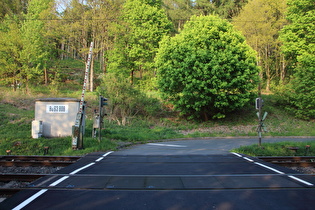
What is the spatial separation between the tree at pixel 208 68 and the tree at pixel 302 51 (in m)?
6.59

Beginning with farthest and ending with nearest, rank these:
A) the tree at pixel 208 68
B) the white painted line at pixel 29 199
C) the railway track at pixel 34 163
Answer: the tree at pixel 208 68 < the railway track at pixel 34 163 < the white painted line at pixel 29 199

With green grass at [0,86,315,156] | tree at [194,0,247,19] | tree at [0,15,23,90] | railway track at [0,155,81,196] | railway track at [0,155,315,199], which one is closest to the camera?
railway track at [0,155,81,196]

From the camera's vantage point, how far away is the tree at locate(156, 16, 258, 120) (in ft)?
73.0

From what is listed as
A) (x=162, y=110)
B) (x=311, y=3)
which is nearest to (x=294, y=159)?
(x=162, y=110)

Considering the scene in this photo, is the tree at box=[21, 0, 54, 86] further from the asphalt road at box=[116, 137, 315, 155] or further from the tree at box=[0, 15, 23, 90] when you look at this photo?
the asphalt road at box=[116, 137, 315, 155]

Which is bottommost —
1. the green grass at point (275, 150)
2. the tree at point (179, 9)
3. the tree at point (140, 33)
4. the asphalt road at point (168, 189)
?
the green grass at point (275, 150)

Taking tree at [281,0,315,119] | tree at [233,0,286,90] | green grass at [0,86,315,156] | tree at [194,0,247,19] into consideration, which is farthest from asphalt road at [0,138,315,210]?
tree at [194,0,247,19]

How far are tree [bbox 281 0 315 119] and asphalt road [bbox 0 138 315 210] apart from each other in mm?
22537

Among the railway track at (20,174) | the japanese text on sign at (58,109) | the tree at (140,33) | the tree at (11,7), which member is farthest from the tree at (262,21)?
the tree at (11,7)

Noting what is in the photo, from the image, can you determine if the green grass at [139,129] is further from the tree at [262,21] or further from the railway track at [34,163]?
the tree at [262,21]

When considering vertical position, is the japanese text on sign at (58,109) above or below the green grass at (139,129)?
above

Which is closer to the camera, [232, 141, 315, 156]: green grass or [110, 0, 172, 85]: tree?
[232, 141, 315, 156]: green grass

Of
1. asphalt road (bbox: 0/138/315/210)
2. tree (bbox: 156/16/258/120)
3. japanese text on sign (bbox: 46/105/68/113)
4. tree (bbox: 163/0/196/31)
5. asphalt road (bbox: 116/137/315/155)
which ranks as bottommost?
asphalt road (bbox: 116/137/315/155)

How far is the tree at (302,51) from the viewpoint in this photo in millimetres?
26297
